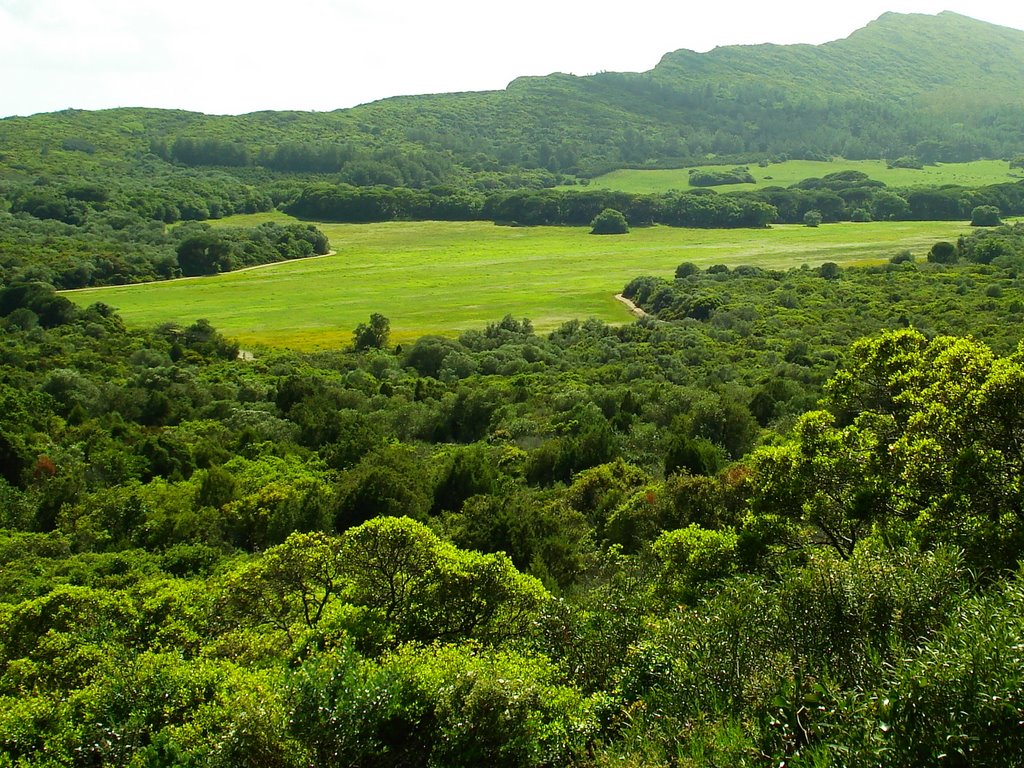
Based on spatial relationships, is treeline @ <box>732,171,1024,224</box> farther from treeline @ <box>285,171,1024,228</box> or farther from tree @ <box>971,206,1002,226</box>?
tree @ <box>971,206,1002,226</box>

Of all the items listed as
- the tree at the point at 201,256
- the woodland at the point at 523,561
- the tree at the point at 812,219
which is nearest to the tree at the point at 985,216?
the tree at the point at 812,219

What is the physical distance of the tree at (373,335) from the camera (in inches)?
2963

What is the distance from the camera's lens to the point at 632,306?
3656 inches

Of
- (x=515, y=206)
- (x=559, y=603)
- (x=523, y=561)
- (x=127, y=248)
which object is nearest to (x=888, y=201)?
(x=515, y=206)

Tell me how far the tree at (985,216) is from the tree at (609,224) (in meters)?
57.2

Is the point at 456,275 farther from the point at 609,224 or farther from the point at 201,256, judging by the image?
the point at 609,224

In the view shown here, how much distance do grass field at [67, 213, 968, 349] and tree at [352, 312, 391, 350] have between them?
2.83 m

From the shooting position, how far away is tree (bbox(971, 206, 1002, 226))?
463ft

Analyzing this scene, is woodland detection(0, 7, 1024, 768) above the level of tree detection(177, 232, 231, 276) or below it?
below

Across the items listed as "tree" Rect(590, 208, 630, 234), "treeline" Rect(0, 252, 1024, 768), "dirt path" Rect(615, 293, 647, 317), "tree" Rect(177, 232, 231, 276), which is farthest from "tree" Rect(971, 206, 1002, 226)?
"treeline" Rect(0, 252, 1024, 768)

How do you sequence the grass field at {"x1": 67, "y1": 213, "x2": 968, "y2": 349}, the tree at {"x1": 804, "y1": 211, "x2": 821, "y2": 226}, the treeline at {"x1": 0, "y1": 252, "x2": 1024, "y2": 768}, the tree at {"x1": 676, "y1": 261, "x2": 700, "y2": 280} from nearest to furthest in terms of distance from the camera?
the treeline at {"x1": 0, "y1": 252, "x2": 1024, "y2": 768}
the grass field at {"x1": 67, "y1": 213, "x2": 968, "y2": 349}
the tree at {"x1": 676, "y1": 261, "x2": 700, "y2": 280}
the tree at {"x1": 804, "y1": 211, "x2": 821, "y2": 226}

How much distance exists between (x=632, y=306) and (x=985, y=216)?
8251 centimetres

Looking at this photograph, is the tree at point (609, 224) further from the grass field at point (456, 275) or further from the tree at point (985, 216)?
the tree at point (985, 216)

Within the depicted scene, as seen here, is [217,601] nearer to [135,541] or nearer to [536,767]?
[536,767]
